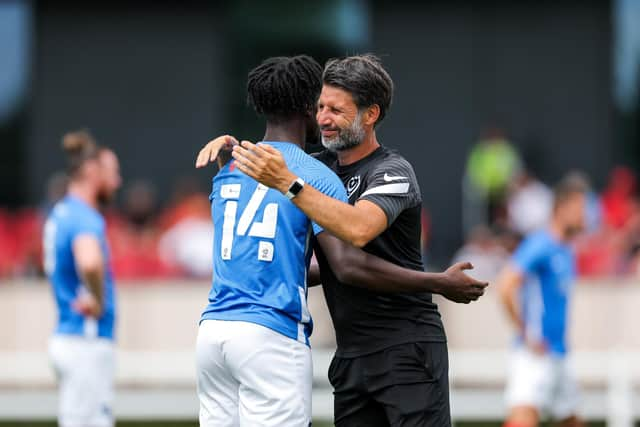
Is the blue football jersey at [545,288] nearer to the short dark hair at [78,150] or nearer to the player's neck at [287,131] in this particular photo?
the short dark hair at [78,150]

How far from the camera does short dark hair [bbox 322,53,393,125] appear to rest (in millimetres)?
5328

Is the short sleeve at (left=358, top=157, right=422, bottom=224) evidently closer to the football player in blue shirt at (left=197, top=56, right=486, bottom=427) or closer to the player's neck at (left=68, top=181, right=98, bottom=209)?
the football player in blue shirt at (left=197, top=56, right=486, bottom=427)

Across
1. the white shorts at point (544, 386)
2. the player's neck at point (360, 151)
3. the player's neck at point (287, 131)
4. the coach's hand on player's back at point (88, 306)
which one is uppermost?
the player's neck at point (287, 131)

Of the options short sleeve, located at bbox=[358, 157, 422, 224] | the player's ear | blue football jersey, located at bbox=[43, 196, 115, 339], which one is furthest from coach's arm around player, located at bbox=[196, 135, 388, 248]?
blue football jersey, located at bbox=[43, 196, 115, 339]

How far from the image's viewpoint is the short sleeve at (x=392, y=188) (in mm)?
5137

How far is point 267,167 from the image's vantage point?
15.8 feet

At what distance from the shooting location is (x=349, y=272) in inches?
204

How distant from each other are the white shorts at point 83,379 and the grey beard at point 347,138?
2863 mm

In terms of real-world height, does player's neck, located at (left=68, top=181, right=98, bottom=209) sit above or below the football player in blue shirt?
above

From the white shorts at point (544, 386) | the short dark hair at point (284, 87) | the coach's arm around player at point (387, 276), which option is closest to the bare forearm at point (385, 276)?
the coach's arm around player at point (387, 276)

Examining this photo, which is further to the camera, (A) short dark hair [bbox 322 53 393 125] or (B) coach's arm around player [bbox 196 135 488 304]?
(A) short dark hair [bbox 322 53 393 125]

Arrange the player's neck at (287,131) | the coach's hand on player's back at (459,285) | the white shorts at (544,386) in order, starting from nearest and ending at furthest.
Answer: the coach's hand on player's back at (459,285)
the player's neck at (287,131)
the white shorts at (544,386)

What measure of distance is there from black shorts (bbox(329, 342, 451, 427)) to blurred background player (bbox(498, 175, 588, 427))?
356 centimetres

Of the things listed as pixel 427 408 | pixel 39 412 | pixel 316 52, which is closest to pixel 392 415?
pixel 427 408
